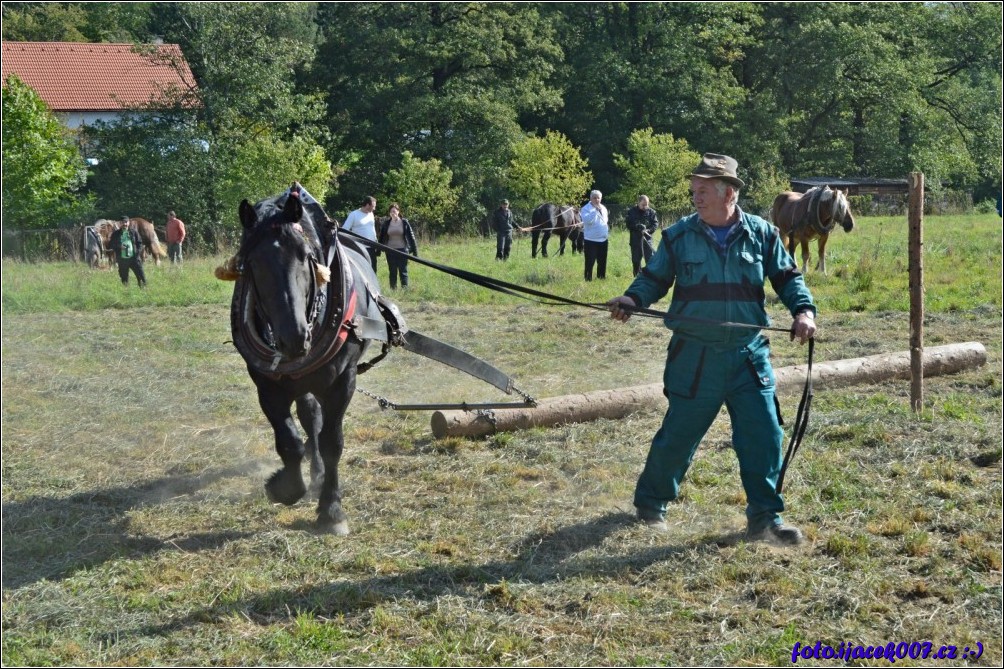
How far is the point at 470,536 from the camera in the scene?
5586 mm

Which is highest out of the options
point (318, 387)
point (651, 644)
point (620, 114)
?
point (620, 114)

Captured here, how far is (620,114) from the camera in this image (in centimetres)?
4534

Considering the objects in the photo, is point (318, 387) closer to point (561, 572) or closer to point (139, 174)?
point (561, 572)

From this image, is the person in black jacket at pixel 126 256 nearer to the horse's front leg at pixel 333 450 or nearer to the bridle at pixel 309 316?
the horse's front leg at pixel 333 450

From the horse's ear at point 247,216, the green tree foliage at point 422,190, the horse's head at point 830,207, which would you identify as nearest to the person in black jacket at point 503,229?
the horse's head at point 830,207

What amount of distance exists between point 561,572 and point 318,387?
165 centimetres

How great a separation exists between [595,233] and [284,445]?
12841 millimetres

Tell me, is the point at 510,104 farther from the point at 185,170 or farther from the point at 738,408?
the point at 738,408

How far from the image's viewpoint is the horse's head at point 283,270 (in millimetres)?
4910

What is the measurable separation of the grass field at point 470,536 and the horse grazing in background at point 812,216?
773 centimetres

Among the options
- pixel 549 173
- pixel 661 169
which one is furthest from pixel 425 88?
pixel 661 169

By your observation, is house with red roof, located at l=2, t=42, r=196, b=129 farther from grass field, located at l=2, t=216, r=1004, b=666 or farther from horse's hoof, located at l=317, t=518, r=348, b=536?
horse's hoof, located at l=317, t=518, r=348, b=536

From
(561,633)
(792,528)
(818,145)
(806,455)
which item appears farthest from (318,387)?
(818,145)

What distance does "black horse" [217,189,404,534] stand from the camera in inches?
195
